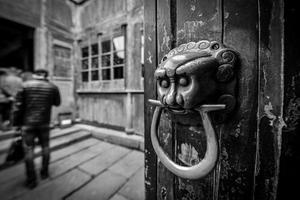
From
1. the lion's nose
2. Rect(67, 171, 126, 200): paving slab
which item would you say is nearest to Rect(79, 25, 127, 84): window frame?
Rect(67, 171, 126, 200): paving slab

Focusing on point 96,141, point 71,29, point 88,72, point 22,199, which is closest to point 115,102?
point 96,141

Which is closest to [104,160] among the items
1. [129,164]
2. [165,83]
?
[129,164]

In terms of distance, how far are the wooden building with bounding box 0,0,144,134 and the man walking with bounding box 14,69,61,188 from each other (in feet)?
5.46

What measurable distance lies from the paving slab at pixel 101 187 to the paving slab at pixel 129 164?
0.11 meters

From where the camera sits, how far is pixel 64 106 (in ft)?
14.0

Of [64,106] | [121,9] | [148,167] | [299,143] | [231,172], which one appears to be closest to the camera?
[299,143]

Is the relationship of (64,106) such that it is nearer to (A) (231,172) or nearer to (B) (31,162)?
(B) (31,162)

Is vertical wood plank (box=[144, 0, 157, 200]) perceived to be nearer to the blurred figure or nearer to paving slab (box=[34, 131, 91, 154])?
paving slab (box=[34, 131, 91, 154])

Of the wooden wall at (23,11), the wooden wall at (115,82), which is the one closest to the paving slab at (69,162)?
the wooden wall at (115,82)

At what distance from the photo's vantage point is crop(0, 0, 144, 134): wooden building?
3289 mm

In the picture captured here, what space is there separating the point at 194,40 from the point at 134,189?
1983mm

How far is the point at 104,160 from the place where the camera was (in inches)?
101

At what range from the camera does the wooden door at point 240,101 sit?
42 centimetres

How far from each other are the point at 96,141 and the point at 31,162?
5.52ft
